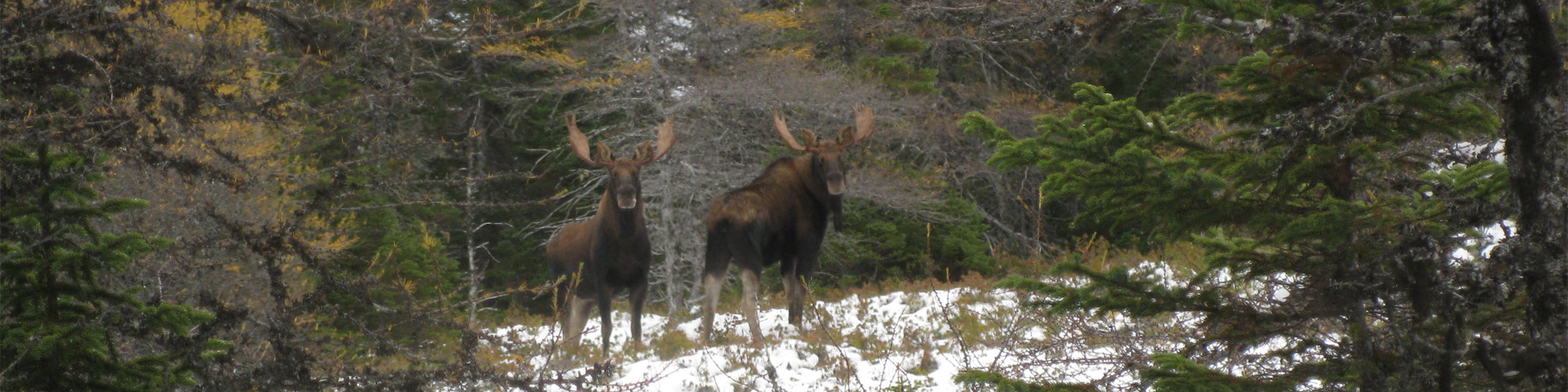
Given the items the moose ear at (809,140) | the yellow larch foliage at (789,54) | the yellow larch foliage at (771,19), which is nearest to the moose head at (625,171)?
the moose ear at (809,140)

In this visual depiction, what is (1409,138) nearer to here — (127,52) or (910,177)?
(127,52)

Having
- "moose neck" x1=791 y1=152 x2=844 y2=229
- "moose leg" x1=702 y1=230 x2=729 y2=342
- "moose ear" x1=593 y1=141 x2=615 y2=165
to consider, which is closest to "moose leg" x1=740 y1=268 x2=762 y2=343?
"moose leg" x1=702 y1=230 x2=729 y2=342

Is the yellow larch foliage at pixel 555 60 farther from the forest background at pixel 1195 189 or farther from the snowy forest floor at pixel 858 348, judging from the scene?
the forest background at pixel 1195 189

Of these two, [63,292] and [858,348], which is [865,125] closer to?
[858,348]

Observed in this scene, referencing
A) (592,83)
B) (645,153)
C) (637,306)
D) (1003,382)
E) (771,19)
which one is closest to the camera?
(1003,382)

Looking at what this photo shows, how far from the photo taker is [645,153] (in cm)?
1069

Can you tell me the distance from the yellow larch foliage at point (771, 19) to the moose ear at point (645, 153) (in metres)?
7.93

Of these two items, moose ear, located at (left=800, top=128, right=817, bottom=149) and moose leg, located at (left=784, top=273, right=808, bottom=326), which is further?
moose ear, located at (left=800, top=128, right=817, bottom=149)

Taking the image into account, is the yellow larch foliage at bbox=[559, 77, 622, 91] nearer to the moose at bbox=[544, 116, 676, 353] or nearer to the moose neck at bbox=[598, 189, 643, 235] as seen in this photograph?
the moose at bbox=[544, 116, 676, 353]

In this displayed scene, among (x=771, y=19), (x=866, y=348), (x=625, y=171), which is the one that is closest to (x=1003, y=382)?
(x=866, y=348)

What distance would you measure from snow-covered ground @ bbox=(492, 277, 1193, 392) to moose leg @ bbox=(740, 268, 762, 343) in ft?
0.46

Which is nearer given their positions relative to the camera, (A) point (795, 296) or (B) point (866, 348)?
(B) point (866, 348)

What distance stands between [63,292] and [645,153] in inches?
256

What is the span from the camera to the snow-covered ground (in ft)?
23.5
